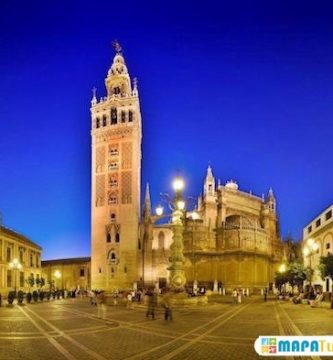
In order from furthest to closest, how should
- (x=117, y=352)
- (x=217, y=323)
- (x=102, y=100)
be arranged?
(x=102, y=100)
(x=217, y=323)
(x=117, y=352)

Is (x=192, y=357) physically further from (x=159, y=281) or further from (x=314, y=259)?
(x=159, y=281)

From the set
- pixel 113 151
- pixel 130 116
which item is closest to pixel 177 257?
pixel 113 151

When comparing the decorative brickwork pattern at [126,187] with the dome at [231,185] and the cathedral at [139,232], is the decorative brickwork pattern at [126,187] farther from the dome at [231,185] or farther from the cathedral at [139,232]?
the dome at [231,185]

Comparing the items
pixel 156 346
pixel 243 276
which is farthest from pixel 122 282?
pixel 156 346

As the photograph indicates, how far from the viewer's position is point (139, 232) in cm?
7594

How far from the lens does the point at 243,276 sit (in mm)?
71062

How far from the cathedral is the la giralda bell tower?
5.7 inches

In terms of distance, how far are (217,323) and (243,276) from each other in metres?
53.3

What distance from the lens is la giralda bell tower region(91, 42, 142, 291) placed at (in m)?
73.2

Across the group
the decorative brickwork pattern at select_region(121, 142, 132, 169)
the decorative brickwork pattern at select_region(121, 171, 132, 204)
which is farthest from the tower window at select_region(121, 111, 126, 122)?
the decorative brickwork pattern at select_region(121, 171, 132, 204)

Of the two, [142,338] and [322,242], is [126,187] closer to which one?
[322,242]

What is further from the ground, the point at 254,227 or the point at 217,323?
the point at 254,227

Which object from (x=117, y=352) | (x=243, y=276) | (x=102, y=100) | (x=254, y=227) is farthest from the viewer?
(x=102, y=100)

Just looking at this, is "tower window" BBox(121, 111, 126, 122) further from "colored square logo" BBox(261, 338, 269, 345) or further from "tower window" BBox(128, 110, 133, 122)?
"colored square logo" BBox(261, 338, 269, 345)
